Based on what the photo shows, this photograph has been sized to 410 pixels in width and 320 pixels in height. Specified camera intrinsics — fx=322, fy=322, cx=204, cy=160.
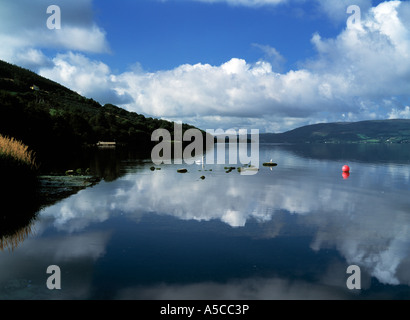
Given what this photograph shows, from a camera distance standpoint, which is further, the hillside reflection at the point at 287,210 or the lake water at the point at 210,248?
the hillside reflection at the point at 287,210

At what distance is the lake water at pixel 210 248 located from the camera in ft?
55.2

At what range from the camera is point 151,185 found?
173 feet

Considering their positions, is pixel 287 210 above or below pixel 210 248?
above

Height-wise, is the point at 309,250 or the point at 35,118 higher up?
the point at 35,118

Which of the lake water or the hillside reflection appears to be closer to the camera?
the lake water

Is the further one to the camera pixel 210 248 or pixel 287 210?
pixel 287 210

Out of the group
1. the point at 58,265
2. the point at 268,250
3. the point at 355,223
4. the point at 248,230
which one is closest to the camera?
the point at 58,265

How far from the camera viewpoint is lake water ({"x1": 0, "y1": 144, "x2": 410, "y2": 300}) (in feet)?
55.2

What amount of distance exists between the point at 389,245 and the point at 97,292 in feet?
69.3

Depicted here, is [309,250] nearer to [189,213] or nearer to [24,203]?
[189,213]

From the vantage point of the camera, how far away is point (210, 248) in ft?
75.7
